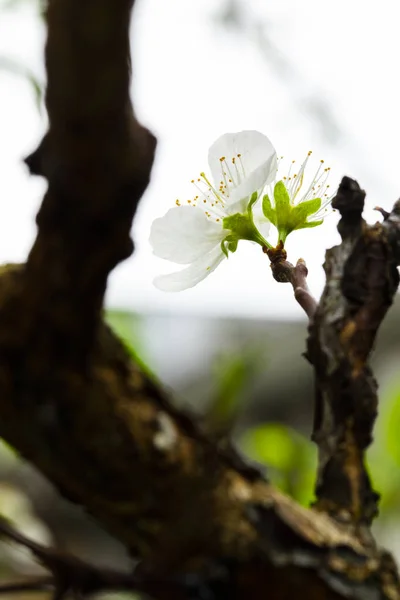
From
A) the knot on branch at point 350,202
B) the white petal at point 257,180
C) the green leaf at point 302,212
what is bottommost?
the knot on branch at point 350,202

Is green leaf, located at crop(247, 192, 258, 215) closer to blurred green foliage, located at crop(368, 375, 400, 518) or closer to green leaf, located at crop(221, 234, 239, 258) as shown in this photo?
green leaf, located at crop(221, 234, 239, 258)

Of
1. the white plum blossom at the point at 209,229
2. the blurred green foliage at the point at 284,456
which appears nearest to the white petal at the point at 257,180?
the white plum blossom at the point at 209,229

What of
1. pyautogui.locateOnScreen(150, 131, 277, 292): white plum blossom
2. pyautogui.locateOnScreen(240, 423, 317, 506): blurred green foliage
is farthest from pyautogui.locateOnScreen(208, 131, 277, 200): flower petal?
pyautogui.locateOnScreen(240, 423, 317, 506): blurred green foliage

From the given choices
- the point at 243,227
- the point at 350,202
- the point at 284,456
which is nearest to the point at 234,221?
the point at 243,227

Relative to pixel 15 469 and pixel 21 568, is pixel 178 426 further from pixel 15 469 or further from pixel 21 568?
pixel 15 469

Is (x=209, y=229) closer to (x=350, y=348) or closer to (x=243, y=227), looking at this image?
(x=243, y=227)

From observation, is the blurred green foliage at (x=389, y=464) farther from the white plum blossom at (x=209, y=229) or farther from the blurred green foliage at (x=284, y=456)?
the white plum blossom at (x=209, y=229)
